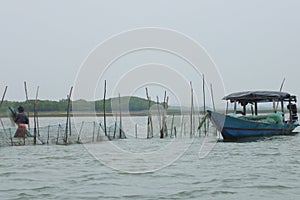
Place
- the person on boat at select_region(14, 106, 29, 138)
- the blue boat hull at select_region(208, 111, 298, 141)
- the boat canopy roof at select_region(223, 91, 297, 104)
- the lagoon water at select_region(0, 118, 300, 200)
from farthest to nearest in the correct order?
the boat canopy roof at select_region(223, 91, 297, 104), the blue boat hull at select_region(208, 111, 298, 141), the person on boat at select_region(14, 106, 29, 138), the lagoon water at select_region(0, 118, 300, 200)

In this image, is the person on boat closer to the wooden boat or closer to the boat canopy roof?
the wooden boat

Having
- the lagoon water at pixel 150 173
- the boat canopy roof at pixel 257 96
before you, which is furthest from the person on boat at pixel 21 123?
the boat canopy roof at pixel 257 96

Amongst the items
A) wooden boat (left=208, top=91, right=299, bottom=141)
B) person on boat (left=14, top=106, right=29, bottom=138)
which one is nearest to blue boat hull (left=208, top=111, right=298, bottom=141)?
wooden boat (left=208, top=91, right=299, bottom=141)

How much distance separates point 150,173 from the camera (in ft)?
34.3

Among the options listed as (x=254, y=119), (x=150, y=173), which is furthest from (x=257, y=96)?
(x=150, y=173)

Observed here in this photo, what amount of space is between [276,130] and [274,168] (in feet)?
30.0

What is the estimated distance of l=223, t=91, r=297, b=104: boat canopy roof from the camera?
796 inches

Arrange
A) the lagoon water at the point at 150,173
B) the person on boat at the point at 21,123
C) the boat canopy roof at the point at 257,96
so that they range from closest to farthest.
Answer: the lagoon water at the point at 150,173, the person on boat at the point at 21,123, the boat canopy roof at the point at 257,96

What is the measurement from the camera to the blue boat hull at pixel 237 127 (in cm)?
1816

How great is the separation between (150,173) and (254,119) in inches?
432

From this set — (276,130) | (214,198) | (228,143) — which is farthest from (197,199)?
(276,130)

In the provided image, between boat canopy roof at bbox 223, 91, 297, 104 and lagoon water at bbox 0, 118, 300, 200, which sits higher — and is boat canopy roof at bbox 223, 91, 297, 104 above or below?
above

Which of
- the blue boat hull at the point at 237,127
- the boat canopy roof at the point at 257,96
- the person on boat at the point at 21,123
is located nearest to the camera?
the person on boat at the point at 21,123

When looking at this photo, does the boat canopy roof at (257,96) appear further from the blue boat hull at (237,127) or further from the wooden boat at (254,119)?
the blue boat hull at (237,127)
